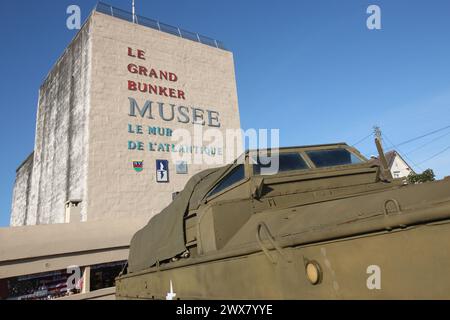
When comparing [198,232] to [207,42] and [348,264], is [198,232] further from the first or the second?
[207,42]

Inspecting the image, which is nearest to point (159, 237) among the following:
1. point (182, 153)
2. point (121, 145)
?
point (121, 145)

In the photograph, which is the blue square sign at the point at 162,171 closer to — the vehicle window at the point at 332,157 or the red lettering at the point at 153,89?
the red lettering at the point at 153,89

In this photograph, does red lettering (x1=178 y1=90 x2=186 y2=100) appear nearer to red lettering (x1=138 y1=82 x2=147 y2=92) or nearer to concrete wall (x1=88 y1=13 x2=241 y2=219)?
concrete wall (x1=88 y1=13 x2=241 y2=219)

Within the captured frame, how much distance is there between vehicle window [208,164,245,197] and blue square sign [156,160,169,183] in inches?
629

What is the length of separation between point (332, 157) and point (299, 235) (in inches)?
108

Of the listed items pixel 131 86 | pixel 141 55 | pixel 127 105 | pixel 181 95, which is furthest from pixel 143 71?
pixel 181 95

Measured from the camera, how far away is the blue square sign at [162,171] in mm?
20391

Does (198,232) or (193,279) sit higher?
(198,232)

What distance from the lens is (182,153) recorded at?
22.0m

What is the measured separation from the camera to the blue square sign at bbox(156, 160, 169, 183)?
20.4 metres

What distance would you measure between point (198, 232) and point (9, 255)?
9711 mm

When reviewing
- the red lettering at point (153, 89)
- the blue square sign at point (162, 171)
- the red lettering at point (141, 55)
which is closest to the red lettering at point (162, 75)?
the red lettering at point (153, 89)
